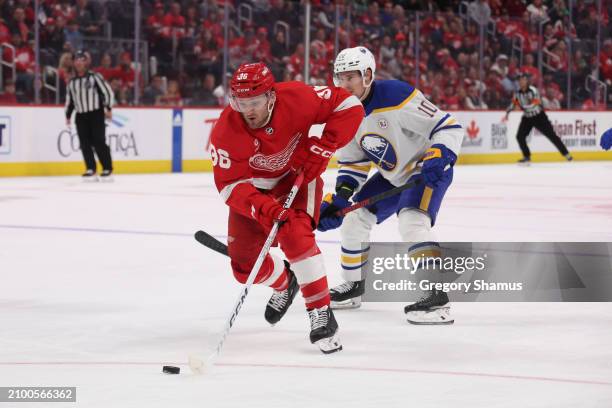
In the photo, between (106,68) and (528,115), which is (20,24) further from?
(528,115)

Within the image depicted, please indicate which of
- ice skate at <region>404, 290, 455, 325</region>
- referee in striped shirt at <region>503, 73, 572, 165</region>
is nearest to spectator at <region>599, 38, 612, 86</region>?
referee in striped shirt at <region>503, 73, 572, 165</region>

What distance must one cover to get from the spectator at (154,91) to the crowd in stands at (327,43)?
12 millimetres

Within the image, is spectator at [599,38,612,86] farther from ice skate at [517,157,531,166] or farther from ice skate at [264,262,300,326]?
ice skate at [264,262,300,326]

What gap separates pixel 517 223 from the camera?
841 cm

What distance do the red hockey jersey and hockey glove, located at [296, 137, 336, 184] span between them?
0.06 feet

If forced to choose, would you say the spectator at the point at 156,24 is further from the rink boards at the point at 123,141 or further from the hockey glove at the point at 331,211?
the hockey glove at the point at 331,211

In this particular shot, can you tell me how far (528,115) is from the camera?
54.0ft

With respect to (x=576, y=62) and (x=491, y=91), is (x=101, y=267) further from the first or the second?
(x=576, y=62)

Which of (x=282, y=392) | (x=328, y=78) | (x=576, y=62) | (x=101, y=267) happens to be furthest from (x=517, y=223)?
(x=576, y=62)

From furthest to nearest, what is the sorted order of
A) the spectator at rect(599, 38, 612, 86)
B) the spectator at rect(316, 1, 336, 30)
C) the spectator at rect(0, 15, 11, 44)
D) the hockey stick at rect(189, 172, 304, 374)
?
1. the spectator at rect(599, 38, 612, 86)
2. the spectator at rect(316, 1, 336, 30)
3. the spectator at rect(0, 15, 11, 44)
4. the hockey stick at rect(189, 172, 304, 374)

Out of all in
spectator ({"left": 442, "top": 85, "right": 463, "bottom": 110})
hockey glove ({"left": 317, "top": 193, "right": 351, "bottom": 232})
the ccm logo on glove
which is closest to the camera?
the ccm logo on glove

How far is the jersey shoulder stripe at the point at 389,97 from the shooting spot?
15.9ft

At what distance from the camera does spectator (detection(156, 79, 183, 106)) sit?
14.0 m

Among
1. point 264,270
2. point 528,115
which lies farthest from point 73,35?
point 264,270
